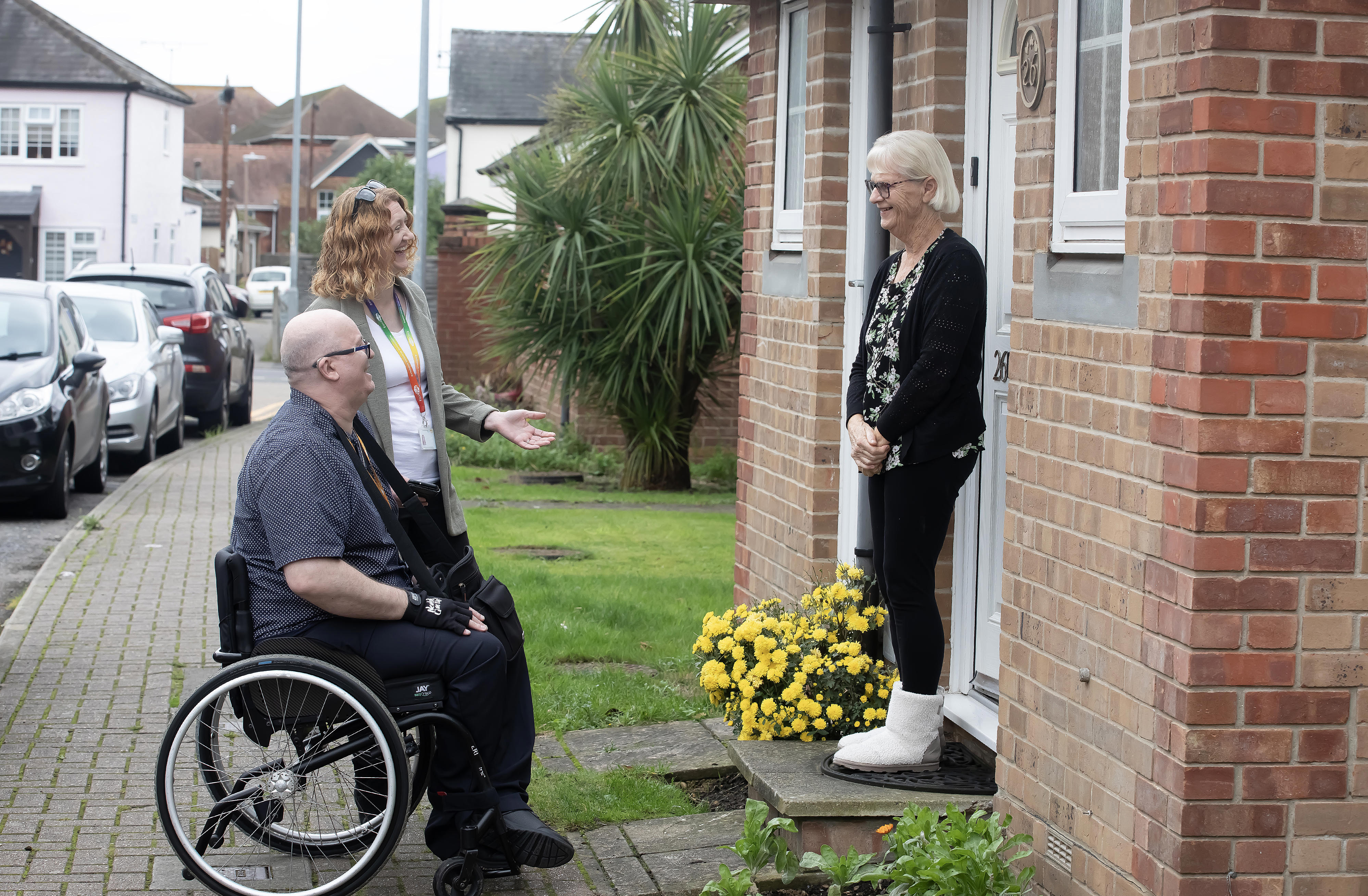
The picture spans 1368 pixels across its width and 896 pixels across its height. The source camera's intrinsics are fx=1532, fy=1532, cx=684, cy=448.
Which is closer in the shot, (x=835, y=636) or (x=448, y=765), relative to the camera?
(x=448, y=765)

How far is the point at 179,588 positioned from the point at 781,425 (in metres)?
4.23

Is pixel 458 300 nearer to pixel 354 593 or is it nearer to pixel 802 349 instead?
pixel 802 349

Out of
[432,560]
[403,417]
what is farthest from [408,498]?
[403,417]

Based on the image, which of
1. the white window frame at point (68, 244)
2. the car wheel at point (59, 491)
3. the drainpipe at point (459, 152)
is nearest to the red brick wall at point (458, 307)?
the car wheel at point (59, 491)

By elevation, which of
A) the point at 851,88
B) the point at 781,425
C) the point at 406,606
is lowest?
the point at 406,606

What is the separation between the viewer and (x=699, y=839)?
4.66 meters

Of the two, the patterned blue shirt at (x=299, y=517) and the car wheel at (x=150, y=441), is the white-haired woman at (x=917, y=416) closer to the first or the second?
the patterned blue shirt at (x=299, y=517)

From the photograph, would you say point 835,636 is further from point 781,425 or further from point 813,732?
point 781,425

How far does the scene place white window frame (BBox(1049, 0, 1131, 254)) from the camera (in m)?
3.44

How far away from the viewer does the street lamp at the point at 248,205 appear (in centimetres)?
8250

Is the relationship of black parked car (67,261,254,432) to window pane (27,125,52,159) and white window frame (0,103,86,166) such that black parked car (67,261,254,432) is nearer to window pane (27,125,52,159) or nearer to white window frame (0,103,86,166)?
white window frame (0,103,86,166)

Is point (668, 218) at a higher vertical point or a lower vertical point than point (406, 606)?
higher

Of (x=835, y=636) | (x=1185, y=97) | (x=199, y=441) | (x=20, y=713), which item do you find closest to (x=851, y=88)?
(x=835, y=636)

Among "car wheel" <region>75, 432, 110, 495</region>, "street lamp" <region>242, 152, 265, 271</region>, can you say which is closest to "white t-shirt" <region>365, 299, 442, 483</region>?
"car wheel" <region>75, 432, 110, 495</region>
